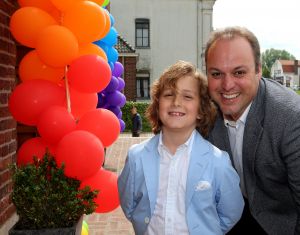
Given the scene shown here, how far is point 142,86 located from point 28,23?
2043cm

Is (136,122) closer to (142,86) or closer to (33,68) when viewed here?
(142,86)

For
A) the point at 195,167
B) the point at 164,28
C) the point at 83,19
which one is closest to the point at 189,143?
the point at 195,167

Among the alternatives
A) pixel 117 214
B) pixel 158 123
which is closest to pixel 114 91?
pixel 117 214

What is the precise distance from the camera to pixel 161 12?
76.0 feet

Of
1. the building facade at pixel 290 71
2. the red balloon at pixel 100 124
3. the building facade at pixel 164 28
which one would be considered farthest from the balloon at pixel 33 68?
the building facade at pixel 290 71

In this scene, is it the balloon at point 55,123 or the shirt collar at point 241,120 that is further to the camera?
the balloon at point 55,123

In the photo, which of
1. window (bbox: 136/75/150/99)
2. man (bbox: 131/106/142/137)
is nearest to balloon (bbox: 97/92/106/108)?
man (bbox: 131/106/142/137)

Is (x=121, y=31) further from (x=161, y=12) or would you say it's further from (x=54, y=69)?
(x=54, y=69)

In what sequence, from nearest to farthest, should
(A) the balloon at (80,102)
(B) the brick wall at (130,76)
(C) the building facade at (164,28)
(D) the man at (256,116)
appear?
(D) the man at (256,116) < (A) the balloon at (80,102) < (B) the brick wall at (130,76) < (C) the building facade at (164,28)

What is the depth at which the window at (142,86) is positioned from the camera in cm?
2333

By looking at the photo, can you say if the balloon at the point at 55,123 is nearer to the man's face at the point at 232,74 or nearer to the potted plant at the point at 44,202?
the potted plant at the point at 44,202

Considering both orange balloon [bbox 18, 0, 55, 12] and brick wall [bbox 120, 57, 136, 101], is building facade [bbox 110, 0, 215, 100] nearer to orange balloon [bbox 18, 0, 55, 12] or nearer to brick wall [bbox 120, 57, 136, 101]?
brick wall [bbox 120, 57, 136, 101]

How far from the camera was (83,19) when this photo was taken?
3240 millimetres

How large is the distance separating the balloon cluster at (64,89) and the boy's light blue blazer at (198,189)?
1.80ft
